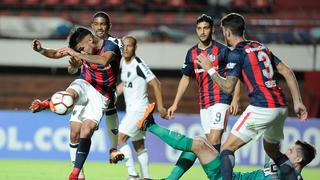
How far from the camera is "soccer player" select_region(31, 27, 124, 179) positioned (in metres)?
8.16

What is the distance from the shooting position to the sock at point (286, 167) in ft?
23.9

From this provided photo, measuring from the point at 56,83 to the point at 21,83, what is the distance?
0.76 metres

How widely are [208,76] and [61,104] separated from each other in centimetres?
202

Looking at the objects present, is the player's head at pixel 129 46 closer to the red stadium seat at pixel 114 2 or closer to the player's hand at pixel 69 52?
the player's hand at pixel 69 52

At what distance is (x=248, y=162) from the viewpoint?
13.0 m

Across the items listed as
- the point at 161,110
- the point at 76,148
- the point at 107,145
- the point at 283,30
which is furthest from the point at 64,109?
the point at 283,30

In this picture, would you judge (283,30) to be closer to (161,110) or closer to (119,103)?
(119,103)

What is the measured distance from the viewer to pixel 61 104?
7.96 meters

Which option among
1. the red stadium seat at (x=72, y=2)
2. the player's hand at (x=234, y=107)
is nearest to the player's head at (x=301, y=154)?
the player's hand at (x=234, y=107)

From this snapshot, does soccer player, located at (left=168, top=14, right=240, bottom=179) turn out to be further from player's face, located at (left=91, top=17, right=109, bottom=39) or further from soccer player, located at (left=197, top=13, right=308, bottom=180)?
soccer player, located at (left=197, top=13, right=308, bottom=180)

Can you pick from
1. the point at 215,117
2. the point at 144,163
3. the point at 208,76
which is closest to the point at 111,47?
the point at 208,76

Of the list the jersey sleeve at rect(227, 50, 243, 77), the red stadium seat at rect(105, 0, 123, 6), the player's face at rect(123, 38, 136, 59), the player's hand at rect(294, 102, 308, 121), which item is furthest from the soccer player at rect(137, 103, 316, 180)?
the red stadium seat at rect(105, 0, 123, 6)

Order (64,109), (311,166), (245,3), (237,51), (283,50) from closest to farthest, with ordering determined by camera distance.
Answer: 1. (237,51)
2. (64,109)
3. (311,166)
4. (283,50)
5. (245,3)

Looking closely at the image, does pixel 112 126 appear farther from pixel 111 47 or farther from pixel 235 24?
pixel 235 24
